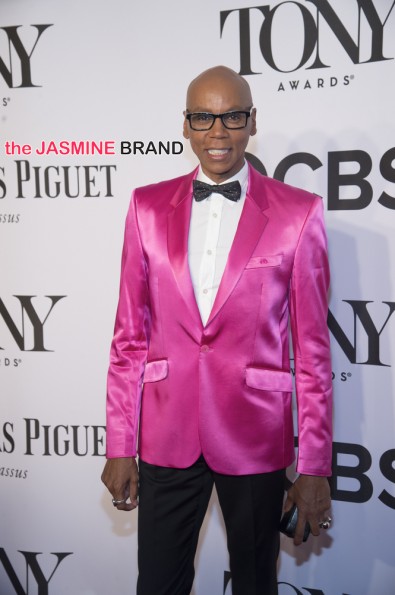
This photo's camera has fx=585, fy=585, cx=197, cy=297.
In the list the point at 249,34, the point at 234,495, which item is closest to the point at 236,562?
the point at 234,495

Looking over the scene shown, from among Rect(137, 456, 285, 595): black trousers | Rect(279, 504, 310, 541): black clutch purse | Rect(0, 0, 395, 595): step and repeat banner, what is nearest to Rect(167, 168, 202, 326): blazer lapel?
Rect(137, 456, 285, 595): black trousers

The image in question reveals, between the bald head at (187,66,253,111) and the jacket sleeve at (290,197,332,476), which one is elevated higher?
the bald head at (187,66,253,111)

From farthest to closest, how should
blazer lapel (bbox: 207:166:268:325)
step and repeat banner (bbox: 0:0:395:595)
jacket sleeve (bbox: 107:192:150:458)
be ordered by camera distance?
step and repeat banner (bbox: 0:0:395:595), jacket sleeve (bbox: 107:192:150:458), blazer lapel (bbox: 207:166:268:325)

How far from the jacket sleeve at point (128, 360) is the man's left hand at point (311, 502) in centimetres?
39

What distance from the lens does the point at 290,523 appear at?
129 cm

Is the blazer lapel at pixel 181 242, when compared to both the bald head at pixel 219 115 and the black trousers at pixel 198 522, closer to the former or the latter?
the bald head at pixel 219 115

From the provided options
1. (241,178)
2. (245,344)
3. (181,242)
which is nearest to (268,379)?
(245,344)

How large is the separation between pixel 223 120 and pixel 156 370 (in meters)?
→ 0.57

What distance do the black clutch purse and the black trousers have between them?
0.03 metres

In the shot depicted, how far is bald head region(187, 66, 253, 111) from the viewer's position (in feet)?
4.15

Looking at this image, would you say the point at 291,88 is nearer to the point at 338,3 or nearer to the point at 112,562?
the point at 338,3

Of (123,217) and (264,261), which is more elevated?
(123,217)

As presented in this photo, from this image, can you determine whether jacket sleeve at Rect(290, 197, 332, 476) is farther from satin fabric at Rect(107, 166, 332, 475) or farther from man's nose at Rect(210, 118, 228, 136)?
man's nose at Rect(210, 118, 228, 136)

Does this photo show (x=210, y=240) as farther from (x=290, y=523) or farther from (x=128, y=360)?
(x=290, y=523)
